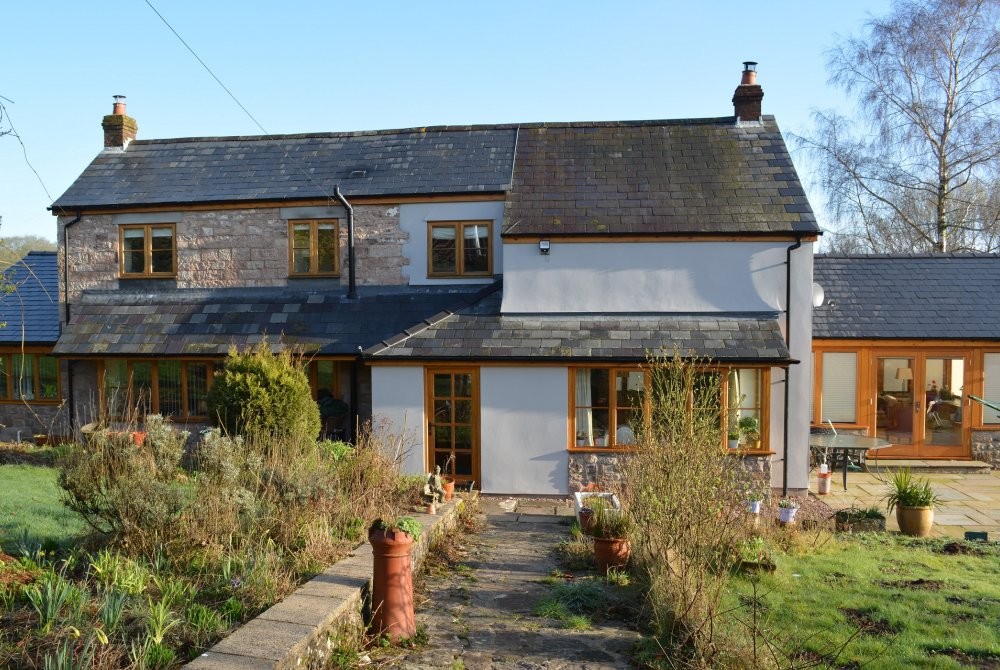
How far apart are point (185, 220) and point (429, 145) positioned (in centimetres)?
572

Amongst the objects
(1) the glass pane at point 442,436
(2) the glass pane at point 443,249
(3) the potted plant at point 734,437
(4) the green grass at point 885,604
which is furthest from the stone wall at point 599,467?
(2) the glass pane at point 443,249

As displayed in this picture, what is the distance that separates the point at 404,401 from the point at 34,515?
5.90 m

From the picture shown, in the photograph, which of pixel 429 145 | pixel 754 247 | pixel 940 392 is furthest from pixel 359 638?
pixel 940 392

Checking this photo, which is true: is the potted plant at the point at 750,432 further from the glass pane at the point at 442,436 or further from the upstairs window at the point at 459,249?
the upstairs window at the point at 459,249

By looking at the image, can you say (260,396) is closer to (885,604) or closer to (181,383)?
(181,383)

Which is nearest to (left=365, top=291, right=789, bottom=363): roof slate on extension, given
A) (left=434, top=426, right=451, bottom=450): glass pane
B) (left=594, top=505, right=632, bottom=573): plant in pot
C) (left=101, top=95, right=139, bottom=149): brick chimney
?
(left=434, top=426, right=451, bottom=450): glass pane

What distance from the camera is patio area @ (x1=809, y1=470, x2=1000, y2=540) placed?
10805 mm

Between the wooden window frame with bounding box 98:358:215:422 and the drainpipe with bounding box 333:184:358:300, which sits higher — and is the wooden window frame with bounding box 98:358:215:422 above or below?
below

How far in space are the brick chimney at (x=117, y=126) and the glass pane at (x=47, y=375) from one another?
5.50 m

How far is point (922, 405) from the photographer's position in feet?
51.2

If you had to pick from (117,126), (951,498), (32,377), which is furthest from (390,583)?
(117,126)

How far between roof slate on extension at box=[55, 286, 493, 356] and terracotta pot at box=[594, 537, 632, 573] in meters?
6.86

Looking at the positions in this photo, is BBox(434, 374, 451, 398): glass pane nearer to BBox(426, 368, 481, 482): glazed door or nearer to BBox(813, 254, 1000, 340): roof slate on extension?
BBox(426, 368, 481, 482): glazed door

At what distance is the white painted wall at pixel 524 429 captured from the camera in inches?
484
